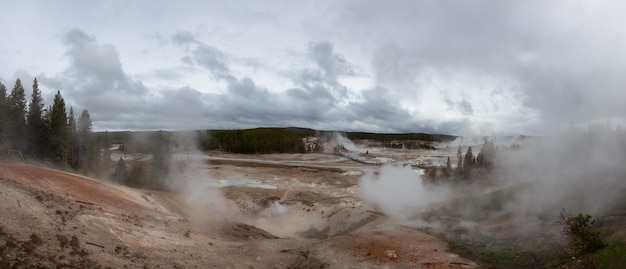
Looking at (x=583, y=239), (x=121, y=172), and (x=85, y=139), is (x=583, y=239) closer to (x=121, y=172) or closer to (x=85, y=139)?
(x=121, y=172)

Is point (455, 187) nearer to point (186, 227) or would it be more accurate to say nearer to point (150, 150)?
point (186, 227)

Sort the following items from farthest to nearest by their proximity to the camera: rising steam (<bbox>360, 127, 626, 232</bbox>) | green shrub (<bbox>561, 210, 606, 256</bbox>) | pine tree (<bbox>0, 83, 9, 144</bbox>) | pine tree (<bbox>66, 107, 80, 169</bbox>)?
pine tree (<bbox>66, 107, 80, 169</bbox>), pine tree (<bbox>0, 83, 9, 144</bbox>), rising steam (<bbox>360, 127, 626, 232</bbox>), green shrub (<bbox>561, 210, 606, 256</bbox>)

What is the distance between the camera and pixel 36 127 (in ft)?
151

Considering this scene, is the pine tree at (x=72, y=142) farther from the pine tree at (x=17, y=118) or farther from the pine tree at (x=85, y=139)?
the pine tree at (x=17, y=118)

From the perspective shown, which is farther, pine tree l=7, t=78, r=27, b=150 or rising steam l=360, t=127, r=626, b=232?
pine tree l=7, t=78, r=27, b=150

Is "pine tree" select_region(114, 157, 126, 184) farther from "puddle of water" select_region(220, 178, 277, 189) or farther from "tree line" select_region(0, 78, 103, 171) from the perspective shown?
"puddle of water" select_region(220, 178, 277, 189)

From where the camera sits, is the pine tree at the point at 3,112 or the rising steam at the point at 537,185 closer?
the rising steam at the point at 537,185

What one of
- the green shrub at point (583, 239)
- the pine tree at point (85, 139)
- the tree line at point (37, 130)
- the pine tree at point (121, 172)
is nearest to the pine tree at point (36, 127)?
the tree line at point (37, 130)

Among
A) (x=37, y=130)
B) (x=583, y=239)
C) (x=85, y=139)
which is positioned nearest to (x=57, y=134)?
(x=37, y=130)

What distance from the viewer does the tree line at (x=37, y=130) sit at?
139 feet

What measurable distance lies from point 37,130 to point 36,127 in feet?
1.13

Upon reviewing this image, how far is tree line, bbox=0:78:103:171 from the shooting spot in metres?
42.4

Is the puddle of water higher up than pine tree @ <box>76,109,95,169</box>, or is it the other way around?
pine tree @ <box>76,109,95,169</box>

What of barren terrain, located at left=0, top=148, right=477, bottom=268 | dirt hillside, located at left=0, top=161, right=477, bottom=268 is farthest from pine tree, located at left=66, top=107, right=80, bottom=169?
dirt hillside, located at left=0, top=161, right=477, bottom=268
